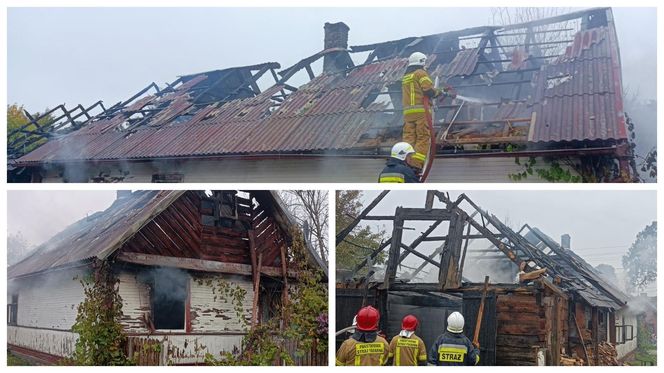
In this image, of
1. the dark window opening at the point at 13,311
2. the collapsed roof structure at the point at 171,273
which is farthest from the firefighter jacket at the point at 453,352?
the dark window opening at the point at 13,311

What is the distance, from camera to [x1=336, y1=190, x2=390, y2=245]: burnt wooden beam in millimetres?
6440

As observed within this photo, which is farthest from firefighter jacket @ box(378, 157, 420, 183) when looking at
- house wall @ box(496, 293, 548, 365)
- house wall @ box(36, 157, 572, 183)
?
house wall @ box(496, 293, 548, 365)

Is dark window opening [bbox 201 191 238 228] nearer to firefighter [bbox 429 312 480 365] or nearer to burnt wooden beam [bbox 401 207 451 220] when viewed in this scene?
burnt wooden beam [bbox 401 207 451 220]

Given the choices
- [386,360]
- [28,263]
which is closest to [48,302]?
[28,263]

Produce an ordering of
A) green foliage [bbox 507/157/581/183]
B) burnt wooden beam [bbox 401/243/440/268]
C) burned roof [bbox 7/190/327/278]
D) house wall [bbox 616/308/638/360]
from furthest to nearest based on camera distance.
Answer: house wall [bbox 616/308/638/360]
green foliage [bbox 507/157/581/183]
burned roof [bbox 7/190/327/278]
burnt wooden beam [bbox 401/243/440/268]

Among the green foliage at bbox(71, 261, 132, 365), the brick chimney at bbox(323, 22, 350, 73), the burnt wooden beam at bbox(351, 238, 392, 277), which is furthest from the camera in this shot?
the brick chimney at bbox(323, 22, 350, 73)

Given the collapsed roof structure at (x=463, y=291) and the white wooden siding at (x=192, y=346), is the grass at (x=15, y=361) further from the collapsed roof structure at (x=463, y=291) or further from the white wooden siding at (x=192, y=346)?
the collapsed roof structure at (x=463, y=291)

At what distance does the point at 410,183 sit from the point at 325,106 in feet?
15.1

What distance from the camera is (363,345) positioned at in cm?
606

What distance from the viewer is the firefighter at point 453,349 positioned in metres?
6.39

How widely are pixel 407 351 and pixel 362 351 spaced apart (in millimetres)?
516

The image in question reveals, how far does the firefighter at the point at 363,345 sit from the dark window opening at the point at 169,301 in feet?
11.0

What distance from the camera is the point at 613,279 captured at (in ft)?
35.1

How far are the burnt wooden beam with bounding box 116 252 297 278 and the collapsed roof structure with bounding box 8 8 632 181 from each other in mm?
1945
